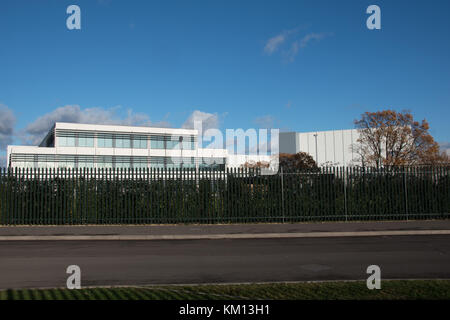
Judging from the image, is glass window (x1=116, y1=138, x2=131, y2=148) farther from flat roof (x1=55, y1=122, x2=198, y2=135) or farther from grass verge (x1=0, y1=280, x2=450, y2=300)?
grass verge (x1=0, y1=280, x2=450, y2=300)

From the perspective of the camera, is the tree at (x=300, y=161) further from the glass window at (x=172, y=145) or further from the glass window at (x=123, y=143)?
the glass window at (x=123, y=143)

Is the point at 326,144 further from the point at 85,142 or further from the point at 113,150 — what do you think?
the point at 85,142

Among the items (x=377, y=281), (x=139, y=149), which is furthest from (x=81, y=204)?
(x=139, y=149)

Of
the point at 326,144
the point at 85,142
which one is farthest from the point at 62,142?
the point at 326,144

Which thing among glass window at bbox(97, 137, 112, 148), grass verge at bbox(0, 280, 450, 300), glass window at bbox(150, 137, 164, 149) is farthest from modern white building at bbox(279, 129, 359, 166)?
grass verge at bbox(0, 280, 450, 300)

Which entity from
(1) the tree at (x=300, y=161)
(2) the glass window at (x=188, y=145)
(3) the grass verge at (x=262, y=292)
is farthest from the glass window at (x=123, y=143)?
(3) the grass verge at (x=262, y=292)

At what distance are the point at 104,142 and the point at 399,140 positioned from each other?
1675 inches

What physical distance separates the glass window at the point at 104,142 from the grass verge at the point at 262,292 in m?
57.2

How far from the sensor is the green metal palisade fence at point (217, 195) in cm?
1831

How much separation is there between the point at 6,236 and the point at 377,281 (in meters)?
13.7

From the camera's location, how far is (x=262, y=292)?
248 inches

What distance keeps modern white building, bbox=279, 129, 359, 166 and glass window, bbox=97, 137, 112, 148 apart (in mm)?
29031
